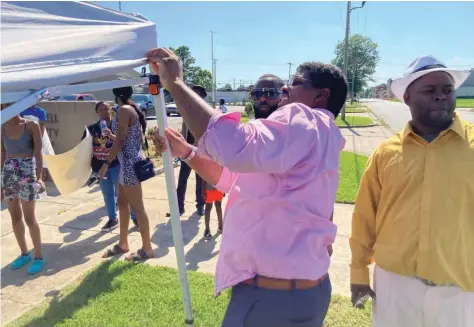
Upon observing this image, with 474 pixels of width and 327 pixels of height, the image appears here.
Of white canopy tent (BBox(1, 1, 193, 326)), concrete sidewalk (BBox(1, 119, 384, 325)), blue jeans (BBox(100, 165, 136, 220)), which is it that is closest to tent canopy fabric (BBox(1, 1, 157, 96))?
white canopy tent (BBox(1, 1, 193, 326))

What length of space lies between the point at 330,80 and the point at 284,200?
1.82 ft

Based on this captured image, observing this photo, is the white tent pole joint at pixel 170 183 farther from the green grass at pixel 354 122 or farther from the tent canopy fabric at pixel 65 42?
the green grass at pixel 354 122

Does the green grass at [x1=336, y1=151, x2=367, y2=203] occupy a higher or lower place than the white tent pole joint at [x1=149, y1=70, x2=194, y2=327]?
lower

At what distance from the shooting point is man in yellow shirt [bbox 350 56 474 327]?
1.85 metres

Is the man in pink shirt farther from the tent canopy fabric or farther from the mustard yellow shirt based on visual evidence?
the mustard yellow shirt

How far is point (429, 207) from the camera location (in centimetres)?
187

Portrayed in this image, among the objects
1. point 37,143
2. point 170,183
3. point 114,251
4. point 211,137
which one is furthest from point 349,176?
point 211,137

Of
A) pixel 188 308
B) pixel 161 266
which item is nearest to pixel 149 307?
pixel 161 266

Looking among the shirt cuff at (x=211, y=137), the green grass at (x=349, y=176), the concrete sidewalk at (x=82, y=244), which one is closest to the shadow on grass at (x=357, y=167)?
the green grass at (x=349, y=176)

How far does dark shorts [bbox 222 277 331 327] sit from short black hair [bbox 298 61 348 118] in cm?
77

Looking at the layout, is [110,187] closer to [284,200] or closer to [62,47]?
[62,47]

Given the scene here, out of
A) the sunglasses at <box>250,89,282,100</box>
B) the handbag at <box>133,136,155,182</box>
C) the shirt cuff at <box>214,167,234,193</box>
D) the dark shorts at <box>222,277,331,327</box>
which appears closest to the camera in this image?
the dark shorts at <box>222,277,331,327</box>

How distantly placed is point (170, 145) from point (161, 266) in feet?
7.40

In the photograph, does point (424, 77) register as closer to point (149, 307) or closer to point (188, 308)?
point (188, 308)
